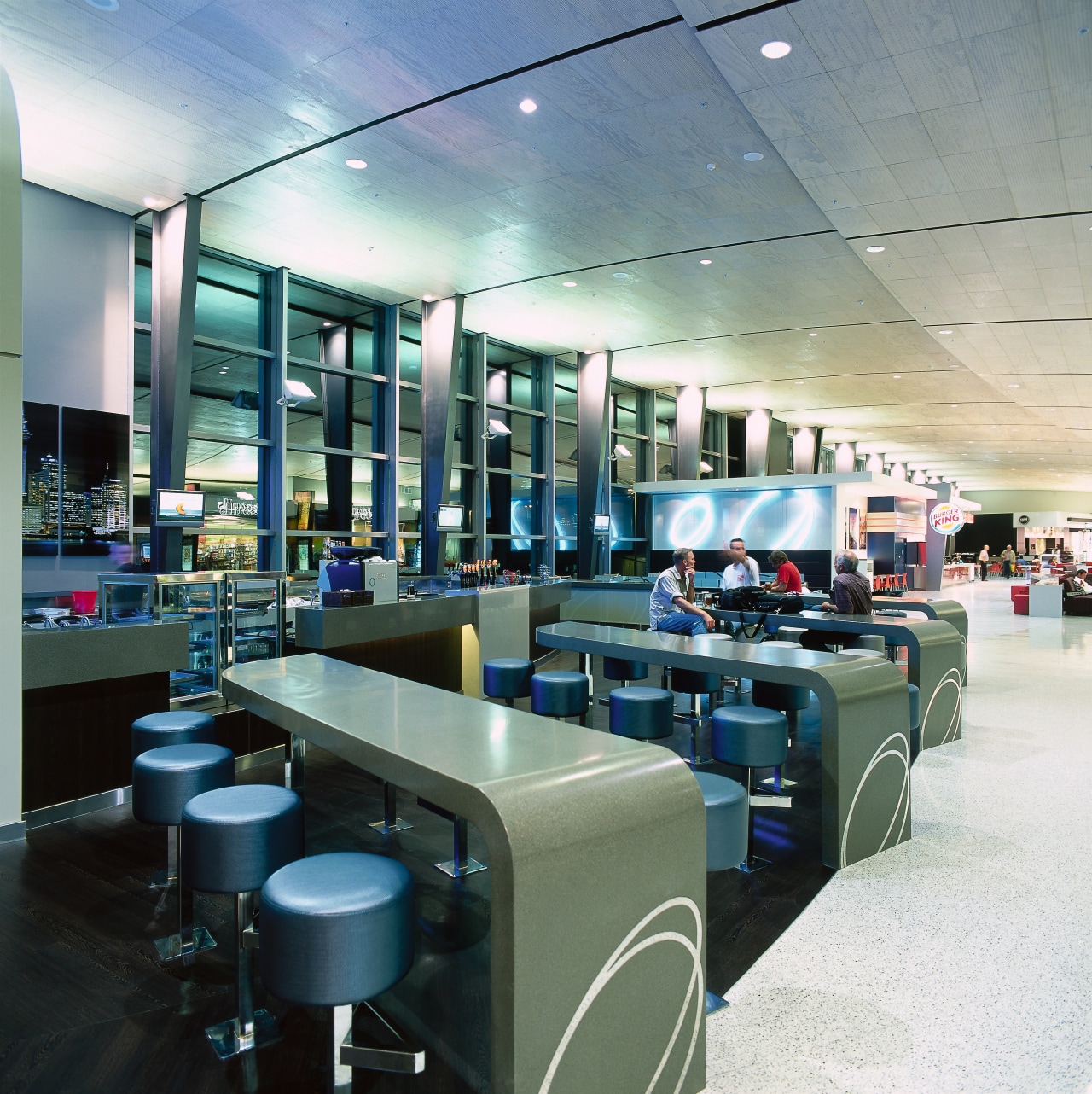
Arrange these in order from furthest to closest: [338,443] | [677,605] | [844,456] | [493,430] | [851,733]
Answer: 1. [844,456]
2. [493,430]
3. [338,443]
4. [677,605]
5. [851,733]

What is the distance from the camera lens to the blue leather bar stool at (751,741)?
3.55 meters

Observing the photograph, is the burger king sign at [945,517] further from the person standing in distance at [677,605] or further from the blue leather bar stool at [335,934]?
the blue leather bar stool at [335,934]

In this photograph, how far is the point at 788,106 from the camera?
509 centimetres

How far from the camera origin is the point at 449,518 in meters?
9.80

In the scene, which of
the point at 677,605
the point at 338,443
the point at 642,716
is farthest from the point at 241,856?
A: the point at 338,443

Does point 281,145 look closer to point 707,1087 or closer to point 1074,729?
point 707,1087

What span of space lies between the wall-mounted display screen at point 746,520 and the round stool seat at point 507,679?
1131 centimetres

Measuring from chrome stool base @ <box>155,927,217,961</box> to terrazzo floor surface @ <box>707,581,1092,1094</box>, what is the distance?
1.83 metres

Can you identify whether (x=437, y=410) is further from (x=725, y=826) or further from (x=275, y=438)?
(x=725, y=826)

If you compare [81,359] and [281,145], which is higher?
[281,145]

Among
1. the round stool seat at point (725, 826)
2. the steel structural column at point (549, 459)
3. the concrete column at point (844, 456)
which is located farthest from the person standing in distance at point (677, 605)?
the concrete column at point (844, 456)

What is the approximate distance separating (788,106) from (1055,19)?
4.88 feet

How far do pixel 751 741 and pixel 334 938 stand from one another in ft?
7.57

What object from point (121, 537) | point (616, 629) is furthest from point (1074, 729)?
point (121, 537)
